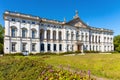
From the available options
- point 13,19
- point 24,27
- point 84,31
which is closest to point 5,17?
point 13,19

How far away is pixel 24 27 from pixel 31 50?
6.90 metres

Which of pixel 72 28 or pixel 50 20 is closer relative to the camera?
pixel 50 20

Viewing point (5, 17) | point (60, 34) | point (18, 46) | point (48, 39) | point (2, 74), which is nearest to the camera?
point (2, 74)

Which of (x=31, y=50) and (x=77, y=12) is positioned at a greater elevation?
(x=77, y=12)

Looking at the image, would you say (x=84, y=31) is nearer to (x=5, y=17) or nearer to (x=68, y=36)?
(x=68, y=36)

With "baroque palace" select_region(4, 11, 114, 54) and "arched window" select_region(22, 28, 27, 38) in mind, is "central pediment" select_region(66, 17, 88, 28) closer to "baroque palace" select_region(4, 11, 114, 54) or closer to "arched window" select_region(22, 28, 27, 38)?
"baroque palace" select_region(4, 11, 114, 54)

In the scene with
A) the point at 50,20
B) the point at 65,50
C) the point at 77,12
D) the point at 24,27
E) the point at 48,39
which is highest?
the point at 77,12

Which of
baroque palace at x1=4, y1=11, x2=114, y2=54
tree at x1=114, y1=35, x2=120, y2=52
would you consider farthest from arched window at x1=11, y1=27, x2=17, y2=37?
tree at x1=114, y1=35, x2=120, y2=52

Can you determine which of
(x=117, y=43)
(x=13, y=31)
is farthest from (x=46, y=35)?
(x=117, y=43)

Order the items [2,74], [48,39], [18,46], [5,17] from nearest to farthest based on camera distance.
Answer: [2,74] → [5,17] → [18,46] → [48,39]

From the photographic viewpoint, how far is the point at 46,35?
1729 inches

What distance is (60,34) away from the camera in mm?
47969

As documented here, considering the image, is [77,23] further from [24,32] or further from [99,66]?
[99,66]

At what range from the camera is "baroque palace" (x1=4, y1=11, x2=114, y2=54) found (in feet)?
121
